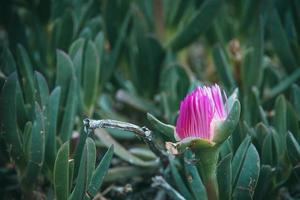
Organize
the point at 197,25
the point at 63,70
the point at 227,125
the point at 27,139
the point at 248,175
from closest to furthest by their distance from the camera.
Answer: the point at 227,125 < the point at 248,175 < the point at 27,139 < the point at 63,70 < the point at 197,25

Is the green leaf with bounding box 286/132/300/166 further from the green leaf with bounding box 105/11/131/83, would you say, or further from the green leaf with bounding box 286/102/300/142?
the green leaf with bounding box 105/11/131/83

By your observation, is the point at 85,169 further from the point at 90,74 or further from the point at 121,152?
the point at 90,74

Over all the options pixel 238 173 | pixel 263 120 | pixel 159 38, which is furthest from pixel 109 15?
pixel 238 173

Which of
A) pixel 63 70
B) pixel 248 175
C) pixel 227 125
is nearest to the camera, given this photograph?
pixel 227 125

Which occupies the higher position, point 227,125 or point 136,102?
point 136,102

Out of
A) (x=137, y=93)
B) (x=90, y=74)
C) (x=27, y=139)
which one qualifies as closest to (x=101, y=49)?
(x=90, y=74)

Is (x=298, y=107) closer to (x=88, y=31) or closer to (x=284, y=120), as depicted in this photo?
(x=284, y=120)

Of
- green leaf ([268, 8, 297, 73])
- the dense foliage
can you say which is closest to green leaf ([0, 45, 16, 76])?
the dense foliage
